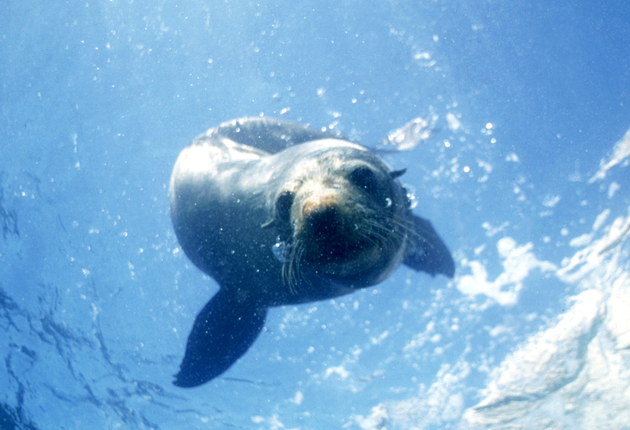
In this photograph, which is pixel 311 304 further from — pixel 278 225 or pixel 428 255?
pixel 278 225

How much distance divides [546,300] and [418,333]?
385 centimetres

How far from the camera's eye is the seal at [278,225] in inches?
Answer: 100

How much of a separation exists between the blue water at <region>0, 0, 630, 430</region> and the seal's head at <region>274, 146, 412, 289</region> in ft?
12.1

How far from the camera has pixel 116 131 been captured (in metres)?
7.72

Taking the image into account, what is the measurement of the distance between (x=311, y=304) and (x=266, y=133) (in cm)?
496

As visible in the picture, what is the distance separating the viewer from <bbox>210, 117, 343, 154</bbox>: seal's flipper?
18.9ft

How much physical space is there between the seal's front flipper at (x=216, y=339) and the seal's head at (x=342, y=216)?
1614 mm

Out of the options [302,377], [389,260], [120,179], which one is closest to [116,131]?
[120,179]

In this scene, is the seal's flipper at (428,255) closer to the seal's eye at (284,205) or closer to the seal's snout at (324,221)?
the seal's eye at (284,205)

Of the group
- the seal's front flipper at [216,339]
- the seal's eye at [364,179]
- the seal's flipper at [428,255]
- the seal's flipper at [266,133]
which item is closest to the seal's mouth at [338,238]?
the seal's eye at [364,179]

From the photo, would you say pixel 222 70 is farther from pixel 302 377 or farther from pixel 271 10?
pixel 302 377

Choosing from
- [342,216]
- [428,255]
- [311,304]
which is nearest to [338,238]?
[342,216]

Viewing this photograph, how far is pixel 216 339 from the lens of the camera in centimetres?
513

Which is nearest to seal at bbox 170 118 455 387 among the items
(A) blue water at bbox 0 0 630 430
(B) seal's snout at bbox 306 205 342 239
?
(B) seal's snout at bbox 306 205 342 239
